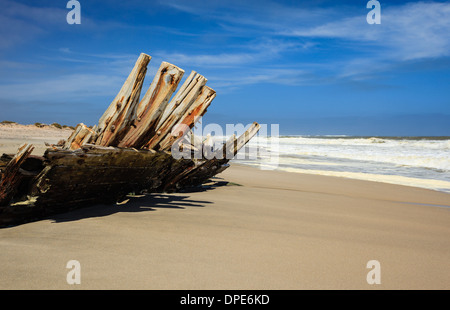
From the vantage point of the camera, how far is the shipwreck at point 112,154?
3395 millimetres

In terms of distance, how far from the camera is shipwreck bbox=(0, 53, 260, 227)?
3.39 m

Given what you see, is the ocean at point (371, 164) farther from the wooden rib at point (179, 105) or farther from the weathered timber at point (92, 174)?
the weathered timber at point (92, 174)

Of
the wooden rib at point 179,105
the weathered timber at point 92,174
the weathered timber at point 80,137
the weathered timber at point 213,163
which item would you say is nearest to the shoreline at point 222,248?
the weathered timber at point 92,174

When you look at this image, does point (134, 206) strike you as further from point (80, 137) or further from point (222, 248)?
point (222, 248)

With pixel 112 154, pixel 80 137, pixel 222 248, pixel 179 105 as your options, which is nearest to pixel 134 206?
pixel 112 154

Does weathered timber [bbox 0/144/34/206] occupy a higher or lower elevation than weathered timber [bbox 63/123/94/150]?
lower

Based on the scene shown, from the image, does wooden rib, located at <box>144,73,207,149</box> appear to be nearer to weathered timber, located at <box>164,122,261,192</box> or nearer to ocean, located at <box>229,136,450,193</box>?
weathered timber, located at <box>164,122,261,192</box>

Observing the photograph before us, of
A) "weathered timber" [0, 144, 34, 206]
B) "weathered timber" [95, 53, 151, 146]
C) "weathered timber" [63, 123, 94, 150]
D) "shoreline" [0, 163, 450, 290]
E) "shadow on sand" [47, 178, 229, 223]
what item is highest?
"weathered timber" [95, 53, 151, 146]

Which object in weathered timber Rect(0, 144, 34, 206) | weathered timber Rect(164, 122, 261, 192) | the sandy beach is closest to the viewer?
the sandy beach

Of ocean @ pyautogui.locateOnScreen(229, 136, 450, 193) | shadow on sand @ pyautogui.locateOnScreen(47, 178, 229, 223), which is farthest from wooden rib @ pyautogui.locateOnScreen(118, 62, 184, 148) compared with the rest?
ocean @ pyautogui.locateOnScreen(229, 136, 450, 193)
